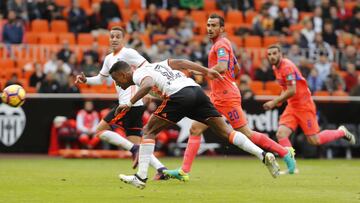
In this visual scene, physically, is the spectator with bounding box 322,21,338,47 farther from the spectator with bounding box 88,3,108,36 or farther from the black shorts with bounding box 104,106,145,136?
the black shorts with bounding box 104,106,145,136

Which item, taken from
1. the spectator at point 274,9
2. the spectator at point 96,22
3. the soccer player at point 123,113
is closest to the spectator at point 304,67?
the spectator at point 274,9

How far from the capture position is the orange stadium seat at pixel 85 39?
2689 cm

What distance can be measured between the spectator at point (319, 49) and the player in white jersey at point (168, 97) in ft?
52.0

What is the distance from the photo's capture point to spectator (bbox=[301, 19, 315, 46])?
94.1 ft

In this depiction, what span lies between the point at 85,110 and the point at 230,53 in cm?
942

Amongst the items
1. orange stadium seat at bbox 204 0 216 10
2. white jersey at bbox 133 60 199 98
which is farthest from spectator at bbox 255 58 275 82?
white jersey at bbox 133 60 199 98

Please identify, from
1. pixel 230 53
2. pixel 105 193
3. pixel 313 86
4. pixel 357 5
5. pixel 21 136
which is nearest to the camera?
pixel 105 193

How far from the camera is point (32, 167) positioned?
17.5 meters

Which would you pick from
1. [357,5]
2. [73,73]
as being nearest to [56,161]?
[73,73]

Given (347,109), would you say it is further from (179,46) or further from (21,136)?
(21,136)

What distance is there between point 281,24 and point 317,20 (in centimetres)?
138

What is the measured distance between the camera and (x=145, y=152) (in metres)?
12.1

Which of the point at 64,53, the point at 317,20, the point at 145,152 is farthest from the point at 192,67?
the point at 317,20

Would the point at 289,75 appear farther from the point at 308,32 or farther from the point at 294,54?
the point at 308,32
